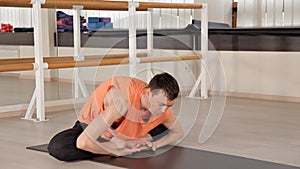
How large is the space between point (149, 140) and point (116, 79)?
0.36 meters

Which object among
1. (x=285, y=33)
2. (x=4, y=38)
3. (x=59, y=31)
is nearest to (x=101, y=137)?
(x=4, y=38)

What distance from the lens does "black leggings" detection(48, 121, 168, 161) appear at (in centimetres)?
236

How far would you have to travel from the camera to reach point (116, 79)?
7.63ft

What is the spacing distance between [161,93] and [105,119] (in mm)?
260

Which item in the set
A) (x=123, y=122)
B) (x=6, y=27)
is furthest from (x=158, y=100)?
(x=6, y=27)

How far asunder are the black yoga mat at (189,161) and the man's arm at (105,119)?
112 millimetres

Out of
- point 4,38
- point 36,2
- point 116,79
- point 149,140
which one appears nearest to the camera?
point 116,79

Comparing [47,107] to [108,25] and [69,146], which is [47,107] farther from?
[69,146]

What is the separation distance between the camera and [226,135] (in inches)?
117

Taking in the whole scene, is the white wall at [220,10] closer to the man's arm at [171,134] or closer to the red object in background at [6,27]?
the red object in background at [6,27]

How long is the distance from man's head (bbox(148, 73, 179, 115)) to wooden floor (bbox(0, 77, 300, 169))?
Answer: 0.37 metres

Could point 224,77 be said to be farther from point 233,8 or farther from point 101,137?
point 101,137

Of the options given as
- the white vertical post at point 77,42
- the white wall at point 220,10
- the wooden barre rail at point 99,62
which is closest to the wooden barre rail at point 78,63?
the wooden barre rail at point 99,62

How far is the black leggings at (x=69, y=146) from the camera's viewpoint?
7.73ft
